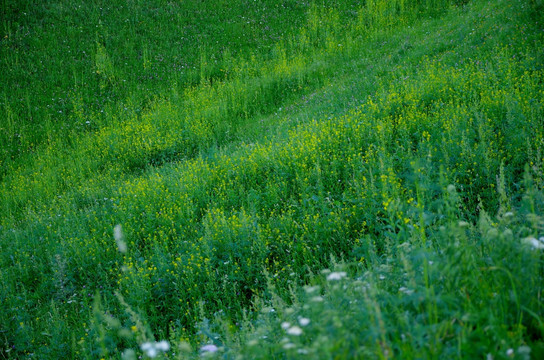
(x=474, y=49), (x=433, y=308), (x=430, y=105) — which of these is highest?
(x=474, y=49)

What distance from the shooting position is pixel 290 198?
5691mm

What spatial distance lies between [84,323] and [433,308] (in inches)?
162

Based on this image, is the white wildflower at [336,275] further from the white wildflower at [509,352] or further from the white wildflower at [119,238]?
the white wildflower at [119,238]

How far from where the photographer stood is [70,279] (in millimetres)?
5602

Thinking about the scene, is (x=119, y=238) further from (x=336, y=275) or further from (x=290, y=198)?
(x=336, y=275)

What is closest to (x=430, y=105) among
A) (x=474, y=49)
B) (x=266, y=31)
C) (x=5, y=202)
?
(x=474, y=49)

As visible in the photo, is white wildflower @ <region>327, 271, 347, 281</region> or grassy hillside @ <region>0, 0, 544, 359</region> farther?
grassy hillside @ <region>0, 0, 544, 359</region>

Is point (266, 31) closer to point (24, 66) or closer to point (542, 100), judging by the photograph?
point (24, 66)

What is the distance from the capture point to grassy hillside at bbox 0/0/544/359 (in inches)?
85.5

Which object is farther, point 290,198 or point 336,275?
point 290,198

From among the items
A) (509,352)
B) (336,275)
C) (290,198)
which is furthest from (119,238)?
(509,352)

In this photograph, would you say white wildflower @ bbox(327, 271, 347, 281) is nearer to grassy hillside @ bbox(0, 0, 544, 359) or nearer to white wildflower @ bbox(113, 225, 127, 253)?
grassy hillside @ bbox(0, 0, 544, 359)

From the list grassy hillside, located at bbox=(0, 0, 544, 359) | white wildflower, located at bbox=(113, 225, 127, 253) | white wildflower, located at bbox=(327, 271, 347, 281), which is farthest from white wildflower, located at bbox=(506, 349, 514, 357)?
white wildflower, located at bbox=(113, 225, 127, 253)

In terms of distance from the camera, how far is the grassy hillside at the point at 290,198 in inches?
85.5
